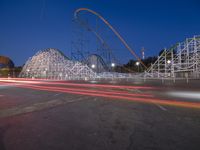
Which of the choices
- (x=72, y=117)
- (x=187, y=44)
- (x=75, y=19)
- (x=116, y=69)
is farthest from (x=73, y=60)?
(x=72, y=117)

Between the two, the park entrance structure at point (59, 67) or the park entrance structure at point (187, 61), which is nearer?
the park entrance structure at point (187, 61)

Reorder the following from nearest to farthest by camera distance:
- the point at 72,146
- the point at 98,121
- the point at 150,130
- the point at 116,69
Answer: the point at 72,146, the point at 150,130, the point at 98,121, the point at 116,69

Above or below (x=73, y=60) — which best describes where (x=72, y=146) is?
below

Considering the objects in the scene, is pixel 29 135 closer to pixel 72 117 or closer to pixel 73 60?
pixel 72 117

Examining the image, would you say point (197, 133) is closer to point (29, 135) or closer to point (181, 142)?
point (181, 142)

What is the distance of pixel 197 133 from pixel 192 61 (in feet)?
111

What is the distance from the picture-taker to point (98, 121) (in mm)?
4527

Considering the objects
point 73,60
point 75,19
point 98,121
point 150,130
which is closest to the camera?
point 150,130

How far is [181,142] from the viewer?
305 centimetres

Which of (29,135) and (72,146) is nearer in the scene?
(72,146)

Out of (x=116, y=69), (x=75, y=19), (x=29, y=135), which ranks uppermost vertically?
(x=75, y=19)

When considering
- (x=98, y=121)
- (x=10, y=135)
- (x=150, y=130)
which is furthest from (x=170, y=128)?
(x=10, y=135)

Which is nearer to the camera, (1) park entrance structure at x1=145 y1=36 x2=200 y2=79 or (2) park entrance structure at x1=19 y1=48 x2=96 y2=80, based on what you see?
Result: (1) park entrance structure at x1=145 y1=36 x2=200 y2=79

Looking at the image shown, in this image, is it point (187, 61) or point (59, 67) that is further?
point (59, 67)
